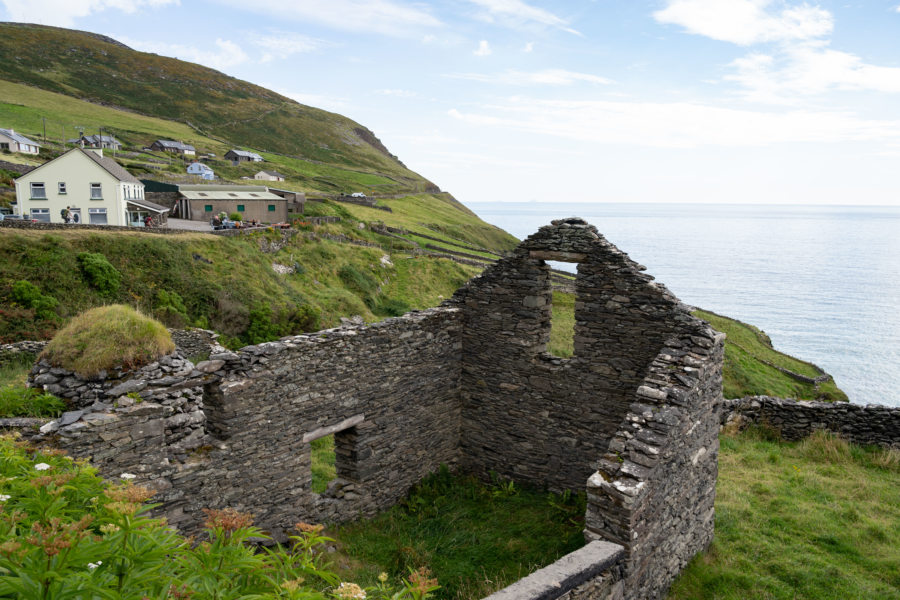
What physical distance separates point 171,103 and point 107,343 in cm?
15408

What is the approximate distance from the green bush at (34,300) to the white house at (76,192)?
14265mm

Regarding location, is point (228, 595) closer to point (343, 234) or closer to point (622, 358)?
point (622, 358)

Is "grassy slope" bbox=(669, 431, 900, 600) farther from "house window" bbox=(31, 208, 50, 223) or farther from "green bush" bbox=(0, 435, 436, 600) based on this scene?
"house window" bbox=(31, 208, 50, 223)

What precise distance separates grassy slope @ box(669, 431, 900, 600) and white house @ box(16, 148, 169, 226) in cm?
3771

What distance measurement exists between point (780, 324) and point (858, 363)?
12.9 metres

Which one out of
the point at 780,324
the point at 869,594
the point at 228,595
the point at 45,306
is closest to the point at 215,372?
the point at 228,595

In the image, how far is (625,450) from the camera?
8.00m

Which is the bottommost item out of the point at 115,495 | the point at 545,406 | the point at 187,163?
the point at 545,406

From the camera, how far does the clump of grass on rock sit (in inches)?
370

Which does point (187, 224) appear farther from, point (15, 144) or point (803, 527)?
point (803, 527)

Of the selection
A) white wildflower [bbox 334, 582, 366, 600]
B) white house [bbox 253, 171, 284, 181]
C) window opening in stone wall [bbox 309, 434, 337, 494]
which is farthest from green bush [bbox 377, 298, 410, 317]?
white house [bbox 253, 171, 284, 181]

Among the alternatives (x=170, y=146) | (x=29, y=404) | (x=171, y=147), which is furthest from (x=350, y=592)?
(x=170, y=146)

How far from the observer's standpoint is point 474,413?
12.7 m

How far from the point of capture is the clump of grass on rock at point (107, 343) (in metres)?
9.40
